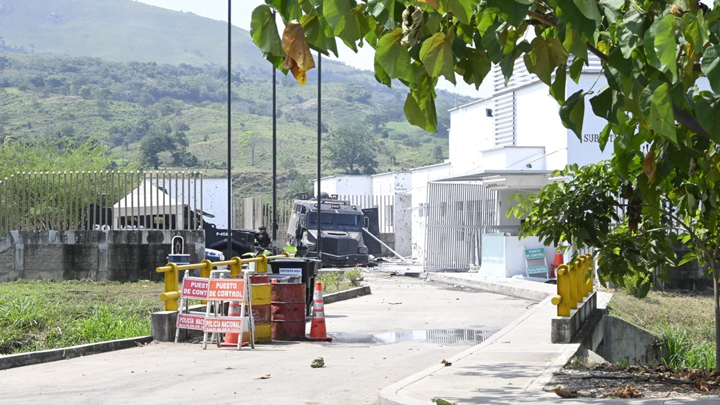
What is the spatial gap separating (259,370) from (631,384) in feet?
15.0

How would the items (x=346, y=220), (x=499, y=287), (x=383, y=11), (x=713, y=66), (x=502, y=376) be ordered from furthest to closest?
(x=346, y=220) < (x=499, y=287) < (x=502, y=376) < (x=383, y=11) < (x=713, y=66)

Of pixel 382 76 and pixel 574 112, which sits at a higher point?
pixel 382 76

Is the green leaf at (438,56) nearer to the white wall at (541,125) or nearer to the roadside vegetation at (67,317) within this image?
the roadside vegetation at (67,317)

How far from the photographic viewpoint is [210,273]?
52.3 ft

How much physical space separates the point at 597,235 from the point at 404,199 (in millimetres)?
43949

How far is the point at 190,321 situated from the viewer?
49.0ft

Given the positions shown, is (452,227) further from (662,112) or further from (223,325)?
(662,112)

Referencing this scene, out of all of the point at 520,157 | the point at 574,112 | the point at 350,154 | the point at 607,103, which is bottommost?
the point at 574,112

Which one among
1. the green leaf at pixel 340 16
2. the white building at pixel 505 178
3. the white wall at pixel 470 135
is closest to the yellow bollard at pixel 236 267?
the green leaf at pixel 340 16

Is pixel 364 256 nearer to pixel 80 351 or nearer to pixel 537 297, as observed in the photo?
pixel 537 297

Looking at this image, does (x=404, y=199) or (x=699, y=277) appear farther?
(x=404, y=199)

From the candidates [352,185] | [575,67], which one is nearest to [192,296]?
[575,67]

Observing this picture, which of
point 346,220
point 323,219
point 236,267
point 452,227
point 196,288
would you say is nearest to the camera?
point 196,288

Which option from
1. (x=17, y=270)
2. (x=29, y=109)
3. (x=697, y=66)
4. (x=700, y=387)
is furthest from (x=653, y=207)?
(x=29, y=109)
